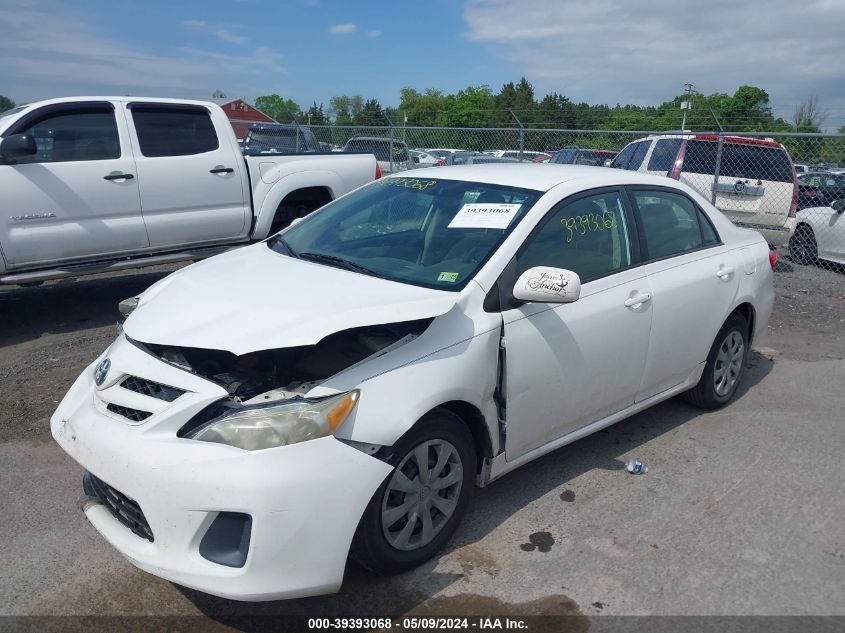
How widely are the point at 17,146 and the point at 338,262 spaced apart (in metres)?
4.06

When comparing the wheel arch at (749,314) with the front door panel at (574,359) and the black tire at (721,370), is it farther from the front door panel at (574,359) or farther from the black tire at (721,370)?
the front door panel at (574,359)

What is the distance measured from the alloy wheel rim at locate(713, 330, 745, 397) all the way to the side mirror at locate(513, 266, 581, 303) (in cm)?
219

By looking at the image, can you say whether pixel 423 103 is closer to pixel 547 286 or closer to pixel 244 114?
pixel 244 114

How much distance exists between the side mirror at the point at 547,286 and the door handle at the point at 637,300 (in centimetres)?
81

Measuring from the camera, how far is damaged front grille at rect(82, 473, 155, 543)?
2.82 meters

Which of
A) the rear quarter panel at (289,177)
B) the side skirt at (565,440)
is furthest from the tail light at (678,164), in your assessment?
the side skirt at (565,440)

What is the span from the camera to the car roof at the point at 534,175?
4.07 meters

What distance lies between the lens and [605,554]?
3436mm

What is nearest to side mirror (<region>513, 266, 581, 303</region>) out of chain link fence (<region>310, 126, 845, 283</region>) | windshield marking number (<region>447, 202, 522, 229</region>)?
windshield marking number (<region>447, 202, 522, 229</region>)

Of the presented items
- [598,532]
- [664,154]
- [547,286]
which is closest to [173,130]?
[547,286]

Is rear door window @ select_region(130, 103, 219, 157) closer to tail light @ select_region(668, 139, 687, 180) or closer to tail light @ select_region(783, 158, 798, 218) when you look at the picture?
tail light @ select_region(668, 139, 687, 180)

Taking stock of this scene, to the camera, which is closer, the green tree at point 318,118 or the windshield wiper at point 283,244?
the windshield wiper at point 283,244

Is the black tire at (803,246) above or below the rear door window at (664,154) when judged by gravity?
below

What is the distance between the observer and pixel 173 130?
7469 mm
